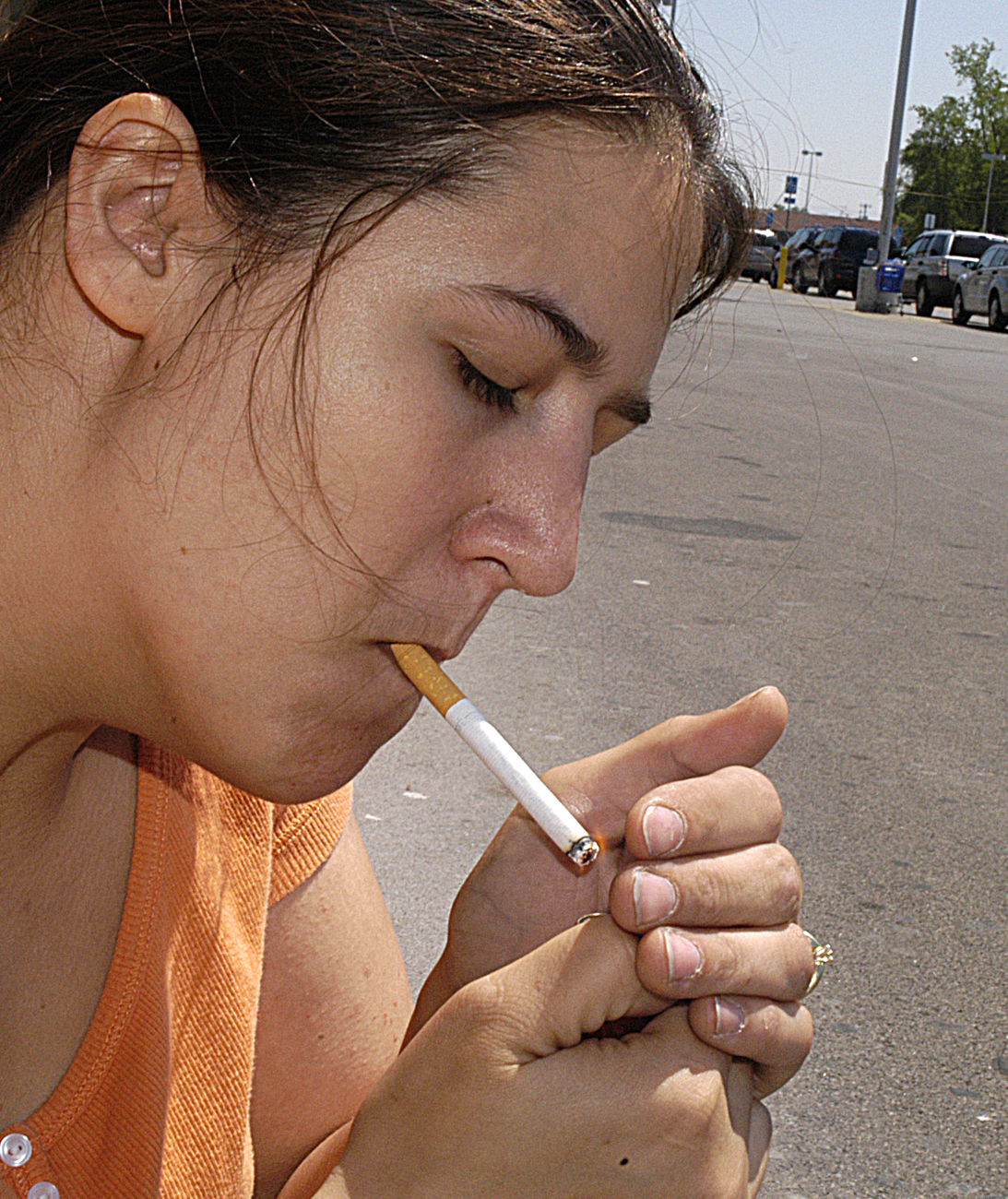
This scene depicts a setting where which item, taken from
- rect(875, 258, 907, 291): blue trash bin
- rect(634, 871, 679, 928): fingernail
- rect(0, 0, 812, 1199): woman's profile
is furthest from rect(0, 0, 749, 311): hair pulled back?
rect(875, 258, 907, 291): blue trash bin

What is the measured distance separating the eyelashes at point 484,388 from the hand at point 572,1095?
1.50ft

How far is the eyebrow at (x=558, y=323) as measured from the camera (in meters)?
1.13

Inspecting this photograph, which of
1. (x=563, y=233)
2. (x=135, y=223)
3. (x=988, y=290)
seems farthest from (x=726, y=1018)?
(x=988, y=290)

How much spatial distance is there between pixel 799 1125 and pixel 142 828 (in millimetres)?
1037

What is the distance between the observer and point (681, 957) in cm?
118

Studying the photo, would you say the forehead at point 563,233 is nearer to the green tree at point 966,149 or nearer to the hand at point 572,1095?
the hand at point 572,1095

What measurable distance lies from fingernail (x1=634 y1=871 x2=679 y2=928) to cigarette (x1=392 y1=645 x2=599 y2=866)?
5cm

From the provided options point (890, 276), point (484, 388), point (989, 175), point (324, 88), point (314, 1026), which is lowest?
point (890, 276)

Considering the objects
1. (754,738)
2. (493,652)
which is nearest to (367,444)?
(754,738)

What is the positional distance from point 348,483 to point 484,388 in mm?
136

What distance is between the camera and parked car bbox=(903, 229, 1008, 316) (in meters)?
26.3

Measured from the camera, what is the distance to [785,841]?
2.80 metres

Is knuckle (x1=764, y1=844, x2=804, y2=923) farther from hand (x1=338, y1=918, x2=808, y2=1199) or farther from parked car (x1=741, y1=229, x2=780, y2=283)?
parked car (x1=741, y1=229, x2=780, y2=283)

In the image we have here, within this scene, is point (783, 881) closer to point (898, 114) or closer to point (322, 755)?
point (322, 755)
